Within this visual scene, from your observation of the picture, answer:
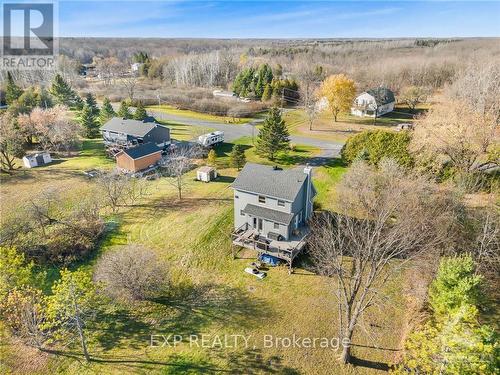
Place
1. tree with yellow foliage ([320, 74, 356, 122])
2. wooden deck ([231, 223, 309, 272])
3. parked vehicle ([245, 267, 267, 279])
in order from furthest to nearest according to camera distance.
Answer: tree with yellow foliage ([320, 74, 356, 122]), wooden deck ([231, 223, 309, 272]), parked vehicle ([245, 267, 267, 279])

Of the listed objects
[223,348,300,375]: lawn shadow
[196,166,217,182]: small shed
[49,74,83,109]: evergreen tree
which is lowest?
[223,348,300,375]: lawn shadow

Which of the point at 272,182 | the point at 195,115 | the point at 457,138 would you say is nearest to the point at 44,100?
the point at 195,115

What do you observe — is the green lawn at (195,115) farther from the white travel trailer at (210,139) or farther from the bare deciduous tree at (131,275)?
the bare deciduous tree at (131,275)

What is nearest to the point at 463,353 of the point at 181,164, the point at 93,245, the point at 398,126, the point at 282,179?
the point at 282,179

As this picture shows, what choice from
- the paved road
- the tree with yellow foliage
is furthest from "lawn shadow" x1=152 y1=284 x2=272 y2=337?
the tree with yellow foliage

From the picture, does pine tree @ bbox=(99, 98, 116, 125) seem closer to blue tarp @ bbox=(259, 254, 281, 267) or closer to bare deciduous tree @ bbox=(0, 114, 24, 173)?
bare deciduous tree @ bbox=(0, 114, 24, 173)

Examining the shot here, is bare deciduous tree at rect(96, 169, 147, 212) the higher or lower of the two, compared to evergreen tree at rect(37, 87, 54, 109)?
lower

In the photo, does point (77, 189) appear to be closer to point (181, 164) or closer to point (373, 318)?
point (181, 164)
